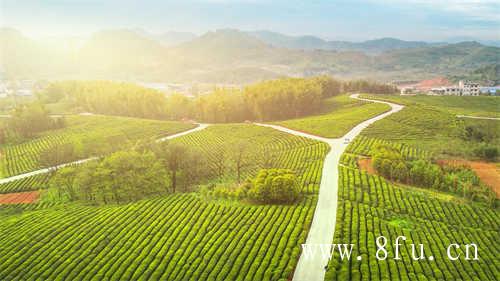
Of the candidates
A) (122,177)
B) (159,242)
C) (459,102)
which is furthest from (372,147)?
(459,102)

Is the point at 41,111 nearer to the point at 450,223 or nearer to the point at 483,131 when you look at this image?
the point at 450,223

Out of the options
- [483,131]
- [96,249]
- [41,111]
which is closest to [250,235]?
[96,249]

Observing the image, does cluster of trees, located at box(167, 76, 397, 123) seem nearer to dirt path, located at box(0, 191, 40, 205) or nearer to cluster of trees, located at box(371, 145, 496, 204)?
cluster of trees, located at box(371, 145, 496, 204)

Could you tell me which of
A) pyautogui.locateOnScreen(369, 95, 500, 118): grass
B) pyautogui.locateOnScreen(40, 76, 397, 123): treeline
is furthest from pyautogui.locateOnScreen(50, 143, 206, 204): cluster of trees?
pyautogui.locateOnScreen(369, 95, 500, 118): grass

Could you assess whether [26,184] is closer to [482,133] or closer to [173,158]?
[173,158]

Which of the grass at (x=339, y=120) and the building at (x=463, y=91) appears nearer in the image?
the grass at (x=339, y=120)

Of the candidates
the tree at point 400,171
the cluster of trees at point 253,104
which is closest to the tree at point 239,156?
the tree at point 400,171

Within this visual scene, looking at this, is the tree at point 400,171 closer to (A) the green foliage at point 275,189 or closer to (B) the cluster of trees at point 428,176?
(B) the cluster of trees at point 428,176
